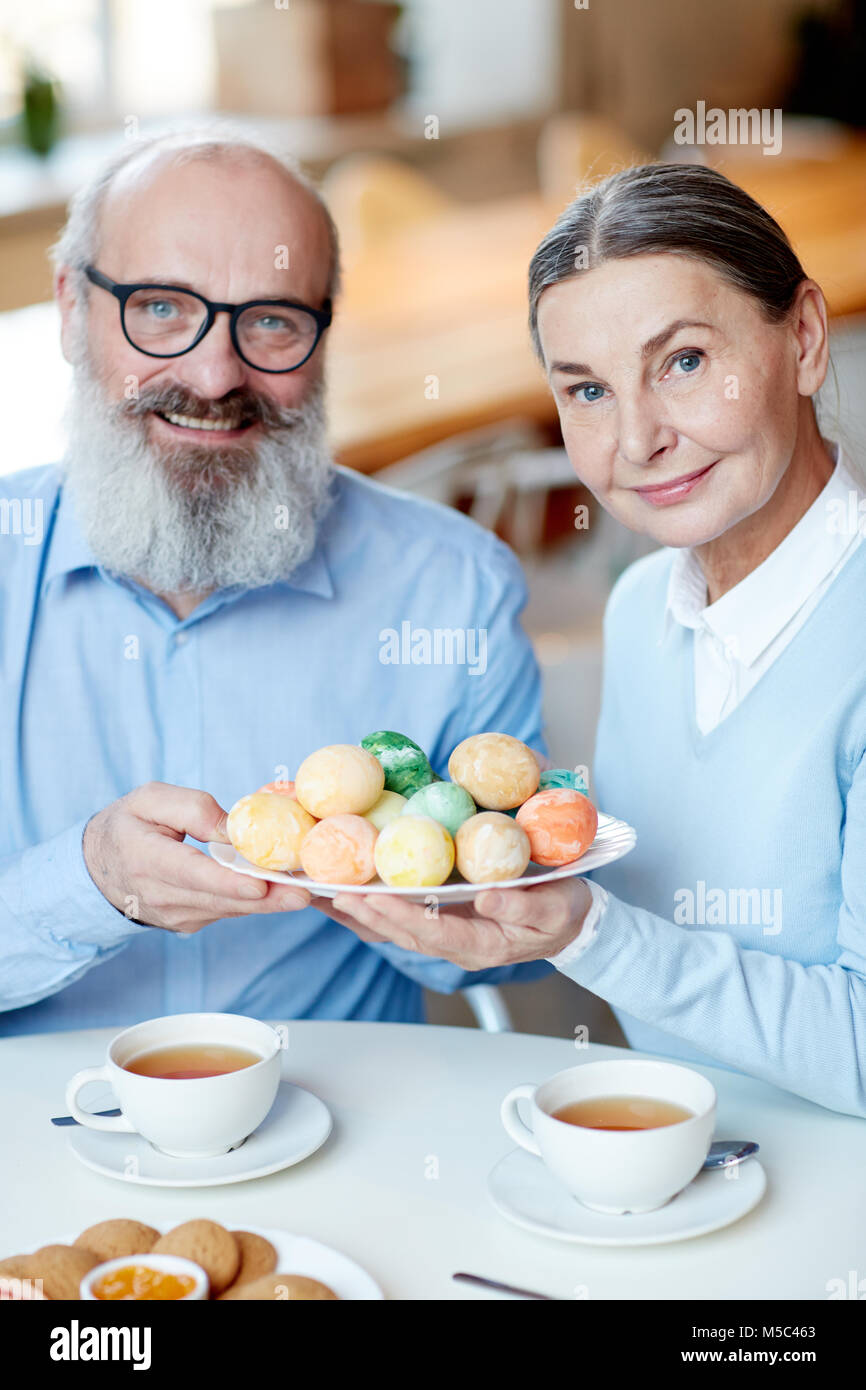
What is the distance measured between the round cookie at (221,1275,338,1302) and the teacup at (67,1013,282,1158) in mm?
150

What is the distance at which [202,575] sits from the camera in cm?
149

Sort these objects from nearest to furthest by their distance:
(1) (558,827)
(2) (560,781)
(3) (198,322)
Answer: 1. (1) (558,827)
2. (2) (560,781)
3. (3) (198,322)

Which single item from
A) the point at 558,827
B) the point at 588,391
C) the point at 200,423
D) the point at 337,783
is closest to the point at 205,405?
the point at 200,423

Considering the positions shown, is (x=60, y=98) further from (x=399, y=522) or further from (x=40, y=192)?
(x=399, y=522)

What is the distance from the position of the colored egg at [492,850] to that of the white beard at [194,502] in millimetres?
579

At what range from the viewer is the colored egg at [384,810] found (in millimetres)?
1067

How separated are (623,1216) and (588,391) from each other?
625 mm

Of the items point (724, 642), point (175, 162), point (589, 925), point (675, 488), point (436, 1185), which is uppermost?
point (175, 162)

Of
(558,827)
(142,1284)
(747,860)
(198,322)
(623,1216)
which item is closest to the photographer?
(142,1284)

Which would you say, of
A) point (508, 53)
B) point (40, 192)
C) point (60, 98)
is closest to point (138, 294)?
point (40, 192)

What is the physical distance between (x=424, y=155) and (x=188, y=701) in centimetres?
600

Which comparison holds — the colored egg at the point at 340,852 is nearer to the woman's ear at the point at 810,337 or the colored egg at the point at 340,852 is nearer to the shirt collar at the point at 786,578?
the shirt collar at the point at 786,578

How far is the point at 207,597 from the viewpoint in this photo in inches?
60.7

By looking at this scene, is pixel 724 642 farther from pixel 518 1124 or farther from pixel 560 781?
pixel 518 1124
